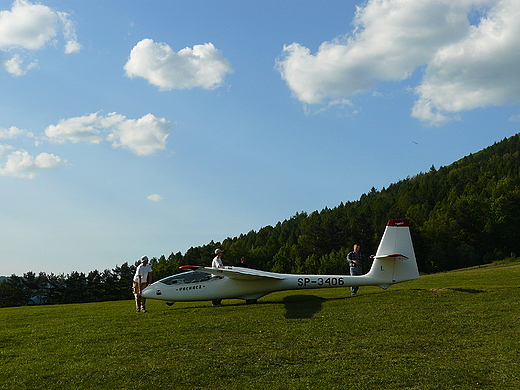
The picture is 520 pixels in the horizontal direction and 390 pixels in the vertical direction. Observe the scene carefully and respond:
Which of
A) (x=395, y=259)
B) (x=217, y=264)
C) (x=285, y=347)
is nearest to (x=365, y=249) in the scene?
(x=395, y=259)

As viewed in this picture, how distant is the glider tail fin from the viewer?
606 inches

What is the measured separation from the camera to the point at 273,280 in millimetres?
15297

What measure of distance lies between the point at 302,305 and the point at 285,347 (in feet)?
18.0

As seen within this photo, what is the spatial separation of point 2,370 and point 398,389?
697 centimetres

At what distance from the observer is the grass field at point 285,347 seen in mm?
6910

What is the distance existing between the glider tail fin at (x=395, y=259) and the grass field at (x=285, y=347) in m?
1.42

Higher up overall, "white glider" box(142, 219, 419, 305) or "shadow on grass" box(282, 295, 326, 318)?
"white glider" box(142, 219, 419, 305)

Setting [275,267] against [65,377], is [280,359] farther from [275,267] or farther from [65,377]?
[275,267]

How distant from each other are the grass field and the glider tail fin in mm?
1421

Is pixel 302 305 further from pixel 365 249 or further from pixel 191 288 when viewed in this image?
pixel 365 249

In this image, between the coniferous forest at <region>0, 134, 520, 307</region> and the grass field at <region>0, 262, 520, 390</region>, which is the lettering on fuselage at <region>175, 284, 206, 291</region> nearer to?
the grass field at <region>0, 262, 520, 390</region>

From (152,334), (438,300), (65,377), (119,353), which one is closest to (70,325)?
(152,334)

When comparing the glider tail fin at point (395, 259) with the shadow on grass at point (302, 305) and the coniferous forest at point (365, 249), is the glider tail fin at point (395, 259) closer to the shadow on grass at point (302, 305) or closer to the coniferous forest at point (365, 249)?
the shadow on grass at point (302, 305)

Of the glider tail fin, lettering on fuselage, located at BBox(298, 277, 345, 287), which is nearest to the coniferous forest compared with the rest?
the glider tail fin
